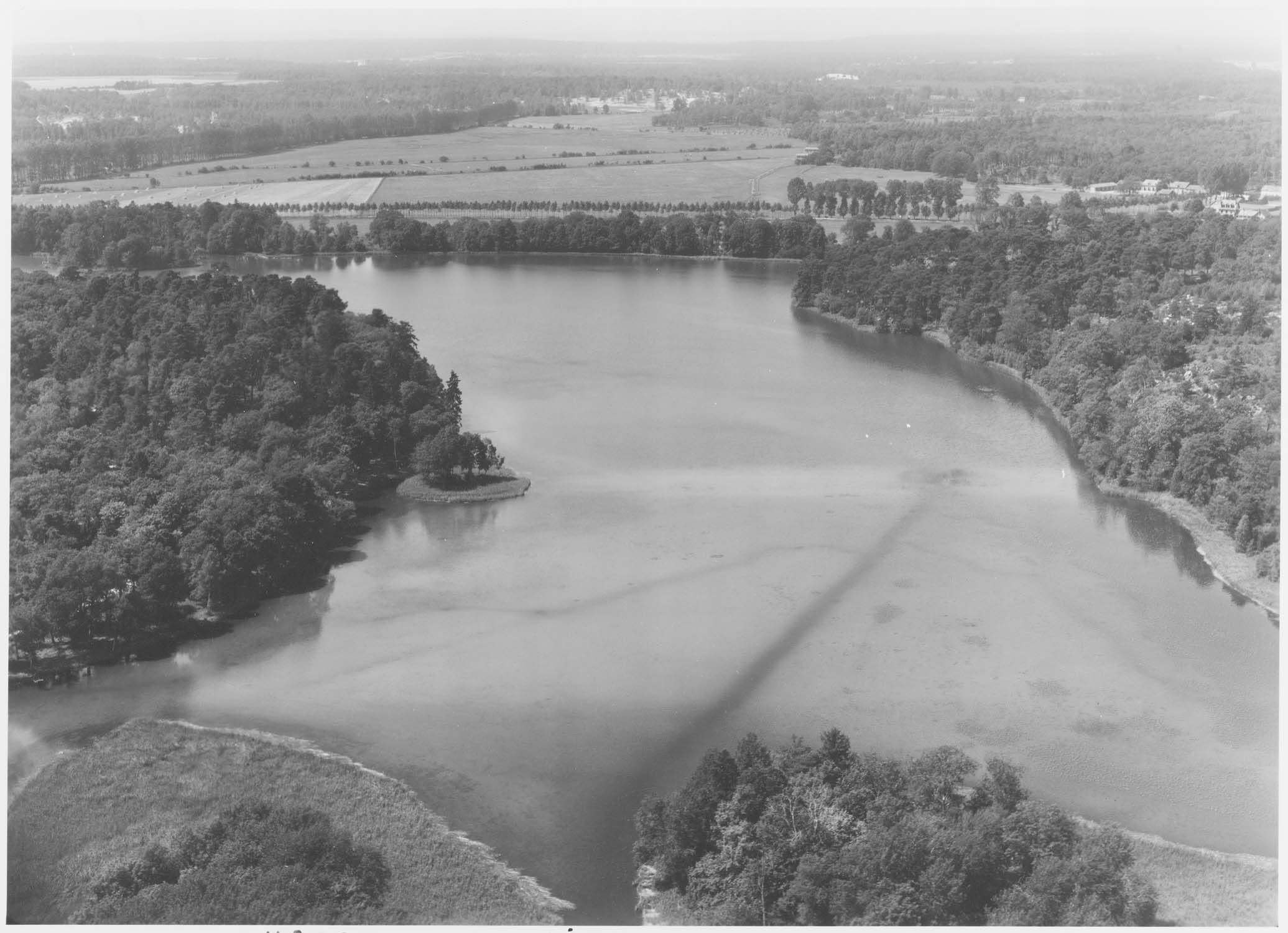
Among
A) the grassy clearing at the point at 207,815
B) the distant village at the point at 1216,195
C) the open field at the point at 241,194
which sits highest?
the distant village at the point at 1216,195

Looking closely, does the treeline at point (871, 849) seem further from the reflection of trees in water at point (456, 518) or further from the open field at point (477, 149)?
the open field at point (477, 149)

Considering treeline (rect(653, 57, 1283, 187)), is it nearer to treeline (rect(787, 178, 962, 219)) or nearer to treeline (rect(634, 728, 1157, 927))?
treeline (rect(787, 178, 962, 219))

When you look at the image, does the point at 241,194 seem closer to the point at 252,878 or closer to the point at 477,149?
the point at 477,149

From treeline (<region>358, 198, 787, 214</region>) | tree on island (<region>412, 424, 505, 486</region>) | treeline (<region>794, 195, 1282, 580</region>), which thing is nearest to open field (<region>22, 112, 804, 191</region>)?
treeline (<region>358, 198, 787, 214</region>)

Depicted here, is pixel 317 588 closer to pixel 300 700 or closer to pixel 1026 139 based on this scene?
pixel 300 700

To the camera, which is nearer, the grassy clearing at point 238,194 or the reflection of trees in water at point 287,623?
the reflection of trees in water at point 287,623

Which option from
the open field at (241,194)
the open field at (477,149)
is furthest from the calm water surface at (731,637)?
the open field at (477,149)
